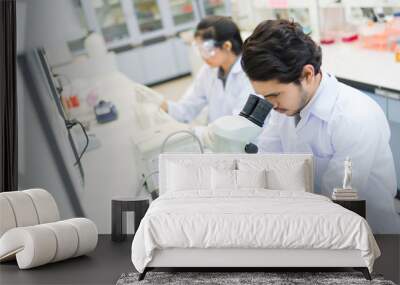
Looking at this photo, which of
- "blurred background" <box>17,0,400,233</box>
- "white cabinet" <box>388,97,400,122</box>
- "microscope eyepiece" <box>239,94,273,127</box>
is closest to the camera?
"white cabinet" <box>388,97,400,122</box>

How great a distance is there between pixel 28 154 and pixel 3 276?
1.76 meters

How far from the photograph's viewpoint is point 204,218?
487cm

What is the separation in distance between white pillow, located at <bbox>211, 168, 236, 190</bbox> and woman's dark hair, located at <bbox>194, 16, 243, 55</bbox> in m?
1.07

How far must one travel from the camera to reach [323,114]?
19.8 feet

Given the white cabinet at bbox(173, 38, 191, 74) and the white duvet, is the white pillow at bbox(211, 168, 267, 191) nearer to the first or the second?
the white duvet

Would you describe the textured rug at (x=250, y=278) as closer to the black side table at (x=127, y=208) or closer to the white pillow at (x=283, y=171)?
the white pillow at (x=283, y=171)

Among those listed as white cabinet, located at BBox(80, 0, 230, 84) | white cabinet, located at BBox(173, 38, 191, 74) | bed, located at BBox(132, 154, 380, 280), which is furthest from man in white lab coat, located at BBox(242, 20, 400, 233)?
bed, located at BBox(132, 154, 380, 280)

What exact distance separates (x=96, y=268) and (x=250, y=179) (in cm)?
121

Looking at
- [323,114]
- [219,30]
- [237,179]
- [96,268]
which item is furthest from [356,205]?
[96,268]

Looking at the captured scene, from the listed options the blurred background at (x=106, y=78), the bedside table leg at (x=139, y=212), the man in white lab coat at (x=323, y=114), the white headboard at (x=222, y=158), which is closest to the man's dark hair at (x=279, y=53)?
the man in white lab coat at (x=323, y=114)

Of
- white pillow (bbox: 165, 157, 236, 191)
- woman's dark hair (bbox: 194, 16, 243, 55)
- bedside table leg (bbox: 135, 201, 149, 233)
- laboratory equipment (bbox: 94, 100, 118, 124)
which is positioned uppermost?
woman's dark hair (bbox: 194, 16, 243, 55)

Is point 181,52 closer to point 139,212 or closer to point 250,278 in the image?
point 139,212

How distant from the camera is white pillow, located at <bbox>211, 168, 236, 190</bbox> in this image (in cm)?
574

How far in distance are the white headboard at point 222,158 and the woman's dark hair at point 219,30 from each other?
2.86 feet
